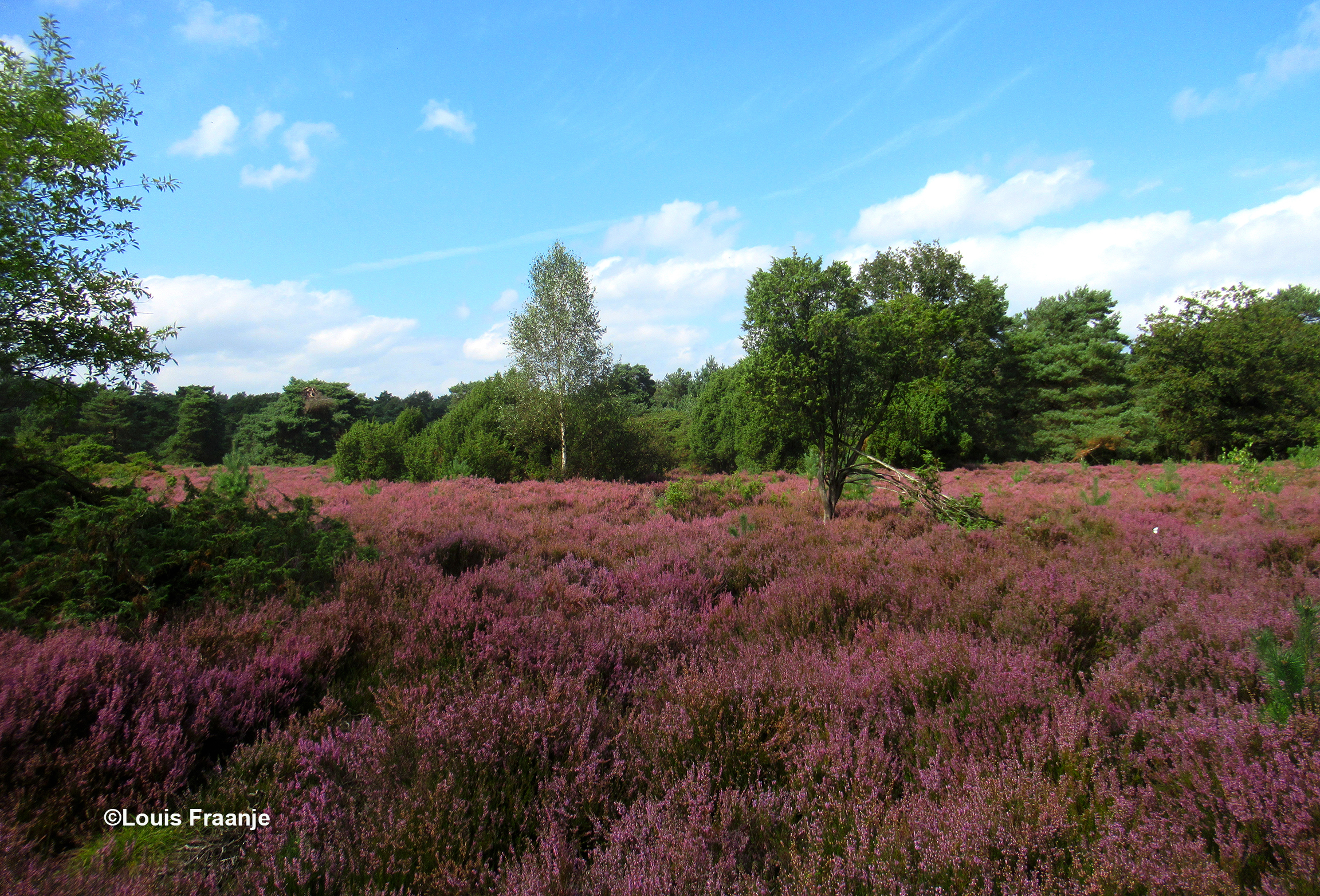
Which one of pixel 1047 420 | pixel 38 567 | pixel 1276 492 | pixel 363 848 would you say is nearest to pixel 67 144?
pixel 38 567

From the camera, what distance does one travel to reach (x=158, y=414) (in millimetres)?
39844

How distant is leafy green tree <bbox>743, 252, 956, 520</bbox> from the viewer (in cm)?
752

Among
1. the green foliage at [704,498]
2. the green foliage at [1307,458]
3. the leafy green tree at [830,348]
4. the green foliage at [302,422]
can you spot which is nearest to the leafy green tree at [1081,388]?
the green foliage at [1307,458]

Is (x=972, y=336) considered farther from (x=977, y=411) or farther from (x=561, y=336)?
(x=561, y=336)

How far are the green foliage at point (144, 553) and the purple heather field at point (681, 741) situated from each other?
1.26 ft

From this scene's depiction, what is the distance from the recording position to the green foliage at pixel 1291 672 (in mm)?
2273

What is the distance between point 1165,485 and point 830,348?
9165 mm

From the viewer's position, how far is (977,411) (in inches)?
1146

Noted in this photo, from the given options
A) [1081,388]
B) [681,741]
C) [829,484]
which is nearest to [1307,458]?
[829,484]

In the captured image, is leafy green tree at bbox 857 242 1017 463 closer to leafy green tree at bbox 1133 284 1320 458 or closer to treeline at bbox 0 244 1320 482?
treeline at bbox 0 244 1320 482

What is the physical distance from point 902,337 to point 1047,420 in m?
30.2

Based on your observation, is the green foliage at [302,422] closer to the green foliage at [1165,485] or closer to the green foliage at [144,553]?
the green foliage at [144,553]

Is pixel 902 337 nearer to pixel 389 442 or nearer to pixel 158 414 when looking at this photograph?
pixel 389 442

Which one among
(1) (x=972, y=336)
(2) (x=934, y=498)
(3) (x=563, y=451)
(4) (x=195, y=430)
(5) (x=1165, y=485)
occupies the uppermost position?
(1) (x=972, y=336)
